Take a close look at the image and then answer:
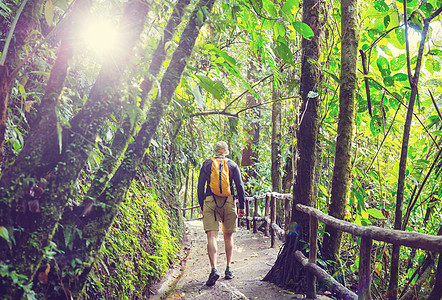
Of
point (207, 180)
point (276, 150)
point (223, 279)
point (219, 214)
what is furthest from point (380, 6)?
point (276, 150)

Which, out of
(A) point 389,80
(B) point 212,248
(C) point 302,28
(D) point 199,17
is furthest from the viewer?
(B) point 212,248

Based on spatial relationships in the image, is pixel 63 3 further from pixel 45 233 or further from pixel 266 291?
pixel 266 291

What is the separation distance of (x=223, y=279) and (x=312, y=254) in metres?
1.72

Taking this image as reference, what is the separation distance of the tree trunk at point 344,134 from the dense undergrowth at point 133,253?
7.75 ft

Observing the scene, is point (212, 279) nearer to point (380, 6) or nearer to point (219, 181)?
point (219, 181)

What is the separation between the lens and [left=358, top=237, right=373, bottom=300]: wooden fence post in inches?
108

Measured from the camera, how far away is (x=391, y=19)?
10.8 feet

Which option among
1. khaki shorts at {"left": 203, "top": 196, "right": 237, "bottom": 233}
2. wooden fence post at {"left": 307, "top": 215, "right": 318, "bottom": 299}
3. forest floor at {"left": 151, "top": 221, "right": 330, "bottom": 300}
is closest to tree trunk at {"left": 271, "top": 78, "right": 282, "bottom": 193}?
forest floor at {"left": 151, "top": 221, "right": 330, "bottom": 300}

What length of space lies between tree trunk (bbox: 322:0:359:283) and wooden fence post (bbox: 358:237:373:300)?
1339mm

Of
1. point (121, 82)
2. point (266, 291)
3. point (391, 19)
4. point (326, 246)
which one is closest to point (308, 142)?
point (326, 246)

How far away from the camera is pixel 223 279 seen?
5074mm

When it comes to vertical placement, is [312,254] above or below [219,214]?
below

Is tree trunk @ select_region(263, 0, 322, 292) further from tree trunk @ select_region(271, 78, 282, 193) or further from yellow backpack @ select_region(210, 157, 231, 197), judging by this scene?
tree trunk @ select_region(271, 78, 282, 193)

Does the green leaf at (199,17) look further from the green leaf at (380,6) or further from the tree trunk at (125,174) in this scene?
the green leaf at (380,6)
